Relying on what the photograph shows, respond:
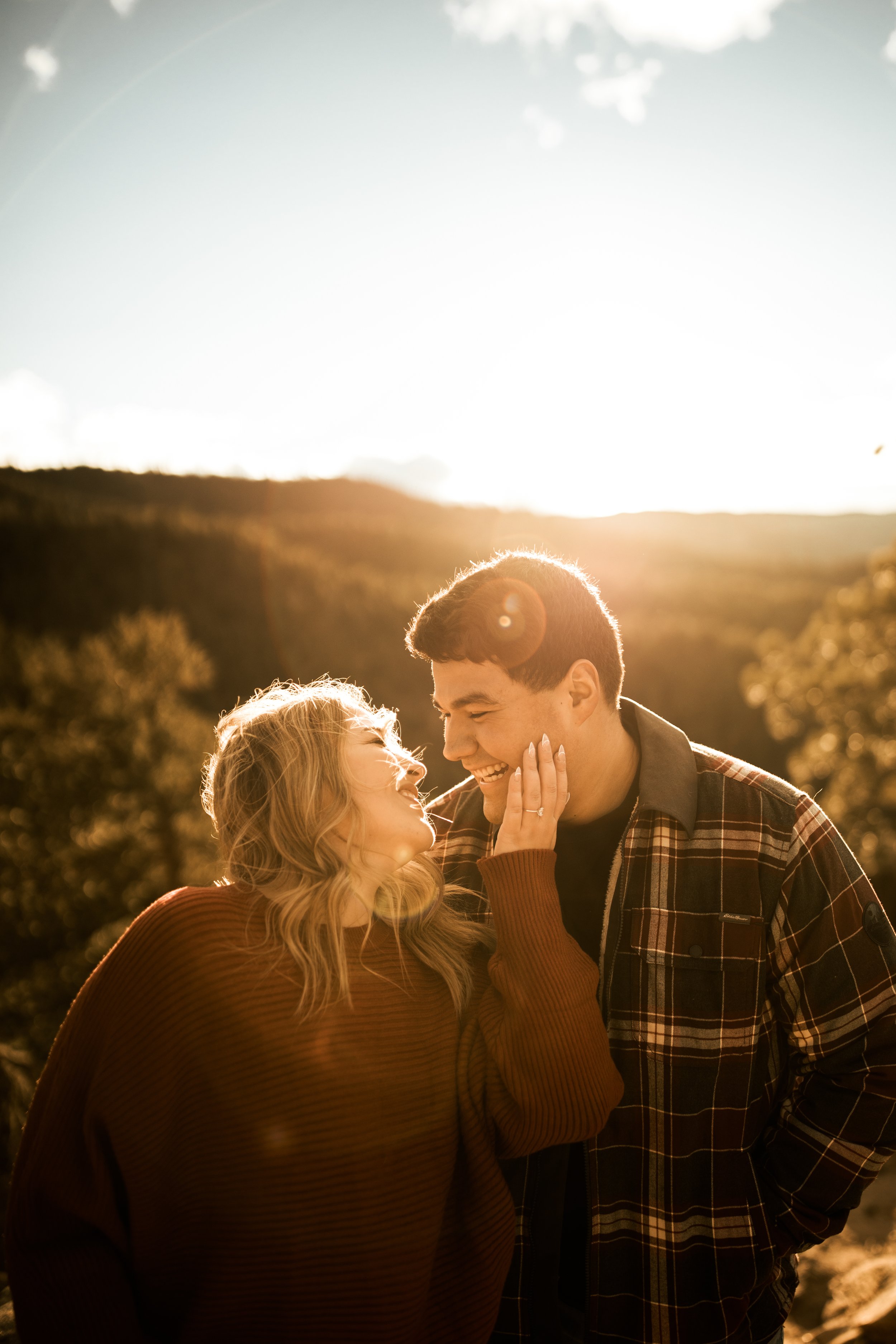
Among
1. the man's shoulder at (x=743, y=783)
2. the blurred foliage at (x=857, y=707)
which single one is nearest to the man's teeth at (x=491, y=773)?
the man's shoulder at (x=743, y=783)

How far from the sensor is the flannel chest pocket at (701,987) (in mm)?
1966

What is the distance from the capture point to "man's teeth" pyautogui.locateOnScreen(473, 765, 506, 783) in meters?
2.29

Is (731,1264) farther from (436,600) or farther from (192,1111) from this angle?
(436,600)

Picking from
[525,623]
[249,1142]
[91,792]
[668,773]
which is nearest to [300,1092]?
[249,1142]

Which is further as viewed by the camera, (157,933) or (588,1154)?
(588,1154)

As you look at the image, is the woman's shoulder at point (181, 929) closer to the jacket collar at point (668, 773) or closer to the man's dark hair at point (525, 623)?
the man's dark hair at point (525, 623)

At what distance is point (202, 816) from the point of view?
7098 mm

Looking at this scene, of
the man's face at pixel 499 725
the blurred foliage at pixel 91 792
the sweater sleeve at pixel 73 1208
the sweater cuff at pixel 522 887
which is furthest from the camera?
the blurred foliage at pixel 91 792

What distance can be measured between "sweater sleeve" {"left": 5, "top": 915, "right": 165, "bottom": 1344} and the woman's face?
2.22 ft

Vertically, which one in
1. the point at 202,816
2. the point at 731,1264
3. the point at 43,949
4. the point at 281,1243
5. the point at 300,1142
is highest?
the point at 300,1142

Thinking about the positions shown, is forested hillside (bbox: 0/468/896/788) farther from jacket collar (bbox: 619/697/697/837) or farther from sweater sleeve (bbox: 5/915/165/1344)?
sweater sleeve (bbox: 5/915/165/1344)

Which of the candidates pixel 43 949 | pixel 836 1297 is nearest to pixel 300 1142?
pixel 836 1297

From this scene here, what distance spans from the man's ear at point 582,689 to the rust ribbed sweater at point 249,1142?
0.87 m

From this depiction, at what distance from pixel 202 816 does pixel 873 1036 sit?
20.9 feet
